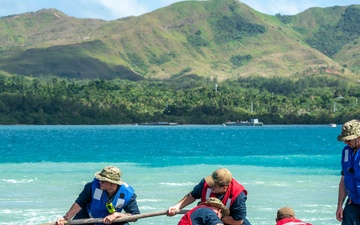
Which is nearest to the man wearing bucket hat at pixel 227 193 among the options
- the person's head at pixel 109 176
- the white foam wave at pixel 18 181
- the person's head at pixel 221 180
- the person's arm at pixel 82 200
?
the person's head at pixel 221 180

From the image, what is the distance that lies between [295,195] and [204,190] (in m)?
19.1

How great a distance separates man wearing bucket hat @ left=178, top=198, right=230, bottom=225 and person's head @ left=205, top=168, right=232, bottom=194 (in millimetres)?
819

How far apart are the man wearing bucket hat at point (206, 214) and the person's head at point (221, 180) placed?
2.69ft

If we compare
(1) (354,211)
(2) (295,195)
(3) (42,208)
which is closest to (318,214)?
(2) (295,195)

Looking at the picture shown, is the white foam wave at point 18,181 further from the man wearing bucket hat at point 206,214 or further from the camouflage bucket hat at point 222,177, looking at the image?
the man wearing bucket hat at point 206,214

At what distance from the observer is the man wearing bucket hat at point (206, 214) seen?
842 centimetres

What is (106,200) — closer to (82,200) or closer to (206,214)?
(82,200)

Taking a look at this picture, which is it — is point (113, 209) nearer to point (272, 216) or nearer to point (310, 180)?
point (272, 216)

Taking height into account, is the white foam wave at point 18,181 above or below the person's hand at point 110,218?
below

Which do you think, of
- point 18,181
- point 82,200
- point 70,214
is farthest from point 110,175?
point 18,181

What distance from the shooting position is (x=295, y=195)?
28484mm

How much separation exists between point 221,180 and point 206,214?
106 cm

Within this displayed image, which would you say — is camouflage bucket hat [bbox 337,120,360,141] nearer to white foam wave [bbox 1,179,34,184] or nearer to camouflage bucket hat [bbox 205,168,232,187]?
camouflage bucket hat [bbox 205,168,232,187]

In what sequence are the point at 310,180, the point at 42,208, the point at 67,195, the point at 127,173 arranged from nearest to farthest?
the point at 42,208
the point at 67,195
the point at 310,180
the point at 127,173
